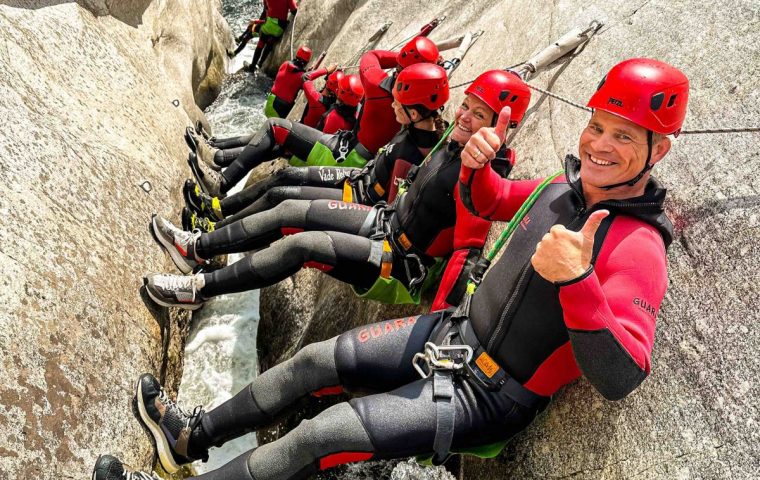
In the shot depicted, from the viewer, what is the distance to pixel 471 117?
4.01 metres

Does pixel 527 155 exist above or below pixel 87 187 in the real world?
below

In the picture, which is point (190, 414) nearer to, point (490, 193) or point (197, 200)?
point (490, 193)

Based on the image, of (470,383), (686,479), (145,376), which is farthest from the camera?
(145,376)

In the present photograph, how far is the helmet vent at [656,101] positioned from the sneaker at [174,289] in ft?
13.3

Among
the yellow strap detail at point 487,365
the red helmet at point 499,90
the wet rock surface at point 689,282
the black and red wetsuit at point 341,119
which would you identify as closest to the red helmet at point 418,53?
the wet rock surface at point 689,282

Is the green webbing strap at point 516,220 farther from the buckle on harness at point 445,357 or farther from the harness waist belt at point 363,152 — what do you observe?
the harness waist belt at point 363,152

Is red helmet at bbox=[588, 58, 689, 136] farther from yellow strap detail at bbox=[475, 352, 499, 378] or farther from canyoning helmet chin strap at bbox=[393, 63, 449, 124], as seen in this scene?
canyoning helmet chin strap at bbox=[393, 63, 449, 124]

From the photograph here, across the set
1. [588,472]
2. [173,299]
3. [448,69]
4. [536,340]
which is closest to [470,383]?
[536,340]

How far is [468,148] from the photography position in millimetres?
3201

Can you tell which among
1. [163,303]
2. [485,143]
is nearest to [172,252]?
[163,303]

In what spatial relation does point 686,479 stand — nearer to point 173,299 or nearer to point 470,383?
point 470,383

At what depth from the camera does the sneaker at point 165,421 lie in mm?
3918

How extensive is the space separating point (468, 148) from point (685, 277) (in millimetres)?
1529

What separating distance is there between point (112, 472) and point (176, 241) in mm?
2636
